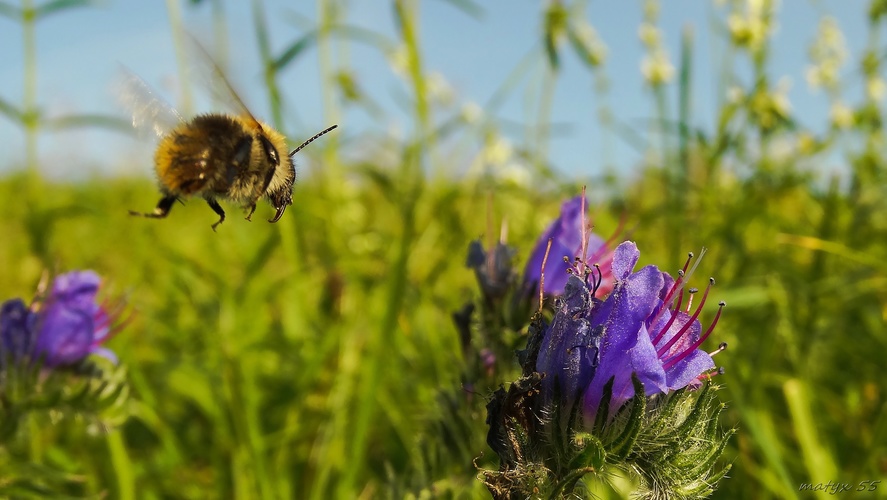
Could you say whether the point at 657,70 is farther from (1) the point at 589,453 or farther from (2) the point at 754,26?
(1) the point at 589,453

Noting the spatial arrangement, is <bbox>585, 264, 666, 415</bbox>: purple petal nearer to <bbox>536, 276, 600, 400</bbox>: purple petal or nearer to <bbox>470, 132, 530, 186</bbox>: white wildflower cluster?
<bbox>536, 276, 600, 400</bbox>: purple petal

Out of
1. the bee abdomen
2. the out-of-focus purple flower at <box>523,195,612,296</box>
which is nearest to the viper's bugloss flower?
the out-of-focus purple flower at <box>523,195,612,296</box>

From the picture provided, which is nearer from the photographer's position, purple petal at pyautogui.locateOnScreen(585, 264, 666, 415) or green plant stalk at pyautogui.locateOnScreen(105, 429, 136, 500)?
purple petal at pyautogui.locateOnScreen(585, 264, 666, 415)

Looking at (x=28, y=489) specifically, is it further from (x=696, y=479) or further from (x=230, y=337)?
(x=696, y=479)

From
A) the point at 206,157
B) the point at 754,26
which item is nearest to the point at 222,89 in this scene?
the point at 206,157

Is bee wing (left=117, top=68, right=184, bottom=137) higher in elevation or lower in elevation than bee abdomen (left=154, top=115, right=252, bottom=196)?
higher

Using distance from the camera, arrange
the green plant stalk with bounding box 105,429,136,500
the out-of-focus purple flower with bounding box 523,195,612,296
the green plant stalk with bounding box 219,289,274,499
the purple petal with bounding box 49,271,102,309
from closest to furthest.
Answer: the out-of-focus purple flower with bounding box 523,195,612,296 → the purple petal with bounding box 49,271,102,309 → the green plant stalk with bounding box 105,429,136,500 → the green plant stalk with bounding box 219,289,274,499
